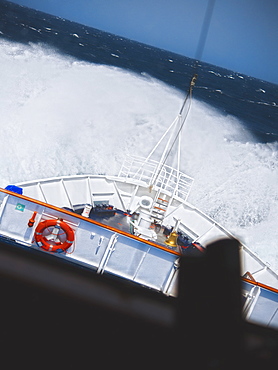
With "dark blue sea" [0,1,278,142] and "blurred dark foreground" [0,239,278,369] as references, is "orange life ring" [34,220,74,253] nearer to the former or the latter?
"blurred dark foreground" [0,239,278,369]

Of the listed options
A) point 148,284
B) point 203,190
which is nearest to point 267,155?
point 203,190

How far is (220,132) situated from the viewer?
15.3 metres

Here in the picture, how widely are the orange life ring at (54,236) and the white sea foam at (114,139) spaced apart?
16.3ft

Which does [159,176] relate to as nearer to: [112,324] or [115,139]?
[112,324]

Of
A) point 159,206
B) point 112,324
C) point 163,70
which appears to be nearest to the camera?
point 112,324

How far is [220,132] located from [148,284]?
42.7 ft

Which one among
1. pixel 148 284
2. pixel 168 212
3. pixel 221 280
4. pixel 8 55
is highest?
pixel 8 55

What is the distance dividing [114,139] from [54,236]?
8.80 metres

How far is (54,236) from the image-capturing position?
3.33m

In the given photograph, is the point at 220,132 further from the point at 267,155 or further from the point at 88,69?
the point at 88,69

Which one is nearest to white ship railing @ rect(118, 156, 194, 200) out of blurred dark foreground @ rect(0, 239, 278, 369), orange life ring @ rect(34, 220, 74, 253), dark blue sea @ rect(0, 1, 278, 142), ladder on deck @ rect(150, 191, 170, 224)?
ladder on deck @ rect(150, 191, 170, 224)

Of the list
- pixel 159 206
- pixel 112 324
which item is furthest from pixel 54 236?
pixel 159 206

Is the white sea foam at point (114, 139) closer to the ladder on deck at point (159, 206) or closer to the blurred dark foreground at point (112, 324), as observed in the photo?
the ladder on deck at point (159, 206)

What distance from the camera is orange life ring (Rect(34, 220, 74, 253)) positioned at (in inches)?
127
